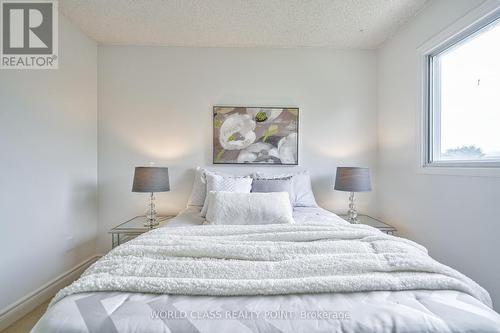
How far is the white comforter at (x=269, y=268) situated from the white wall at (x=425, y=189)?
734 millimetres

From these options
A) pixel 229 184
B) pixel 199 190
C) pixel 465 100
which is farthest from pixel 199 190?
pixel 465 100

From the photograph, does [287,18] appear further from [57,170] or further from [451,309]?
[57,170]

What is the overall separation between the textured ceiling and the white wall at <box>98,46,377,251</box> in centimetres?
15

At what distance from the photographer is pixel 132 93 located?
267 centimetres

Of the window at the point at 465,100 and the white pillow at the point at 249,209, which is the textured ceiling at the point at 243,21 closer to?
the window at the point at 465,100

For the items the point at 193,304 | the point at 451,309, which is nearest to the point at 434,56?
the point at 451,309

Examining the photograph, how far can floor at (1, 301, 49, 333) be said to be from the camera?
1.65m

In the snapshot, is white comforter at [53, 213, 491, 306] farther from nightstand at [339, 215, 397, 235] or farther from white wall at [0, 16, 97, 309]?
white wall at [0, 16, 97, 309]

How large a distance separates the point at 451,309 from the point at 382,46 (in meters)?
2.82

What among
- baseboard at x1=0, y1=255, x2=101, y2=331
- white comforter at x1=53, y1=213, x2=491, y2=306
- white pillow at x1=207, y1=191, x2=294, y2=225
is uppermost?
white pillow at x1=207, y1=191, x2=294, y2=225

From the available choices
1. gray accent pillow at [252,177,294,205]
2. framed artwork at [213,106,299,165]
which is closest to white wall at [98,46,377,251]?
framed artwork at [213,106,299,165]

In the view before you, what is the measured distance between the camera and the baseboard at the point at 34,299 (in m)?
1.68

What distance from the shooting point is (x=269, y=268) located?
0.95 metres

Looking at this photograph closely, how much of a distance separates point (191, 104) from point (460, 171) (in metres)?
2.58
